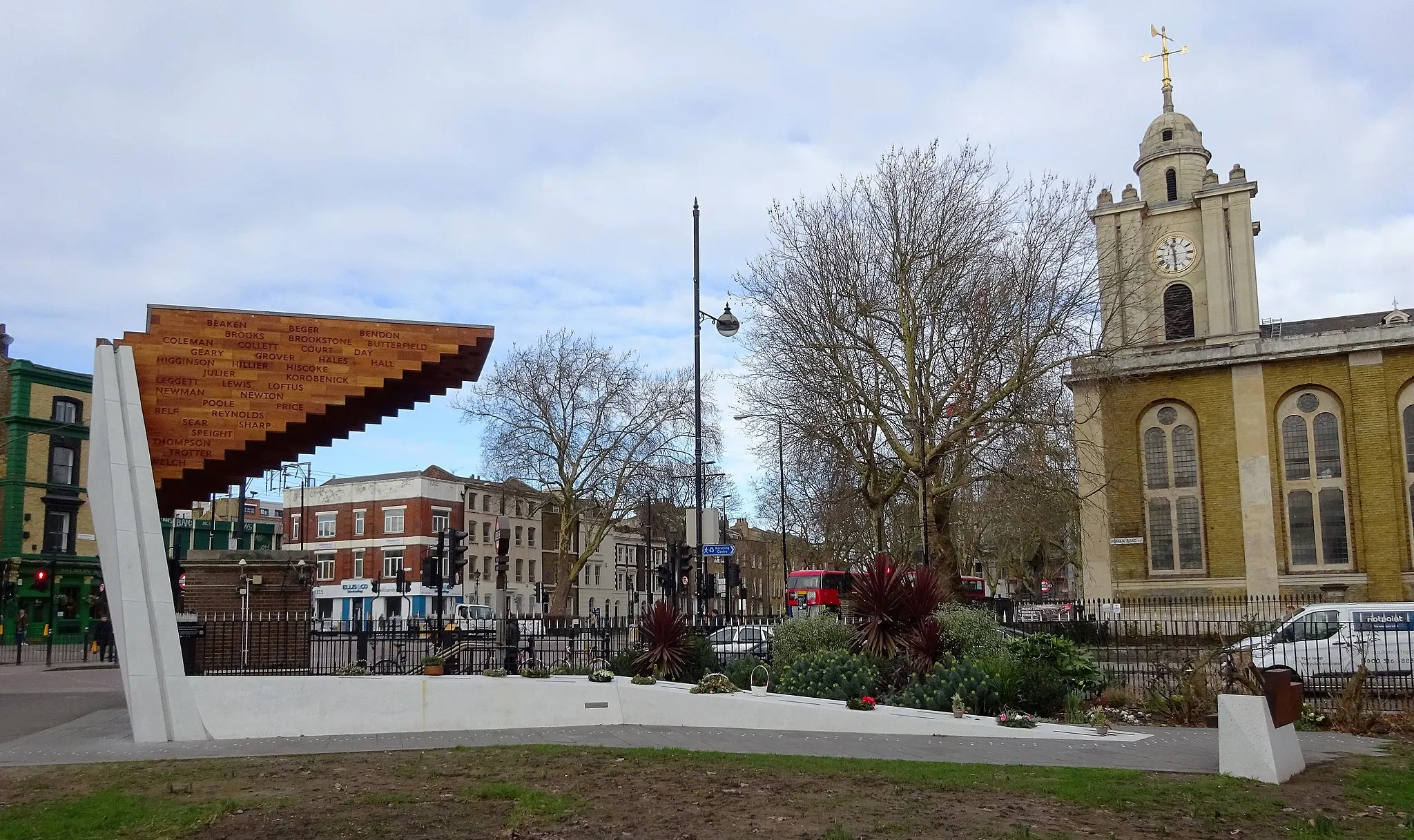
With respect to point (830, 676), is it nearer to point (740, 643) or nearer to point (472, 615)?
point (740, 643)

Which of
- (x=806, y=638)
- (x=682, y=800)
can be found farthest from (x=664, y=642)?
(x=682, y=800)

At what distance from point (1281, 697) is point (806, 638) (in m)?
7.56

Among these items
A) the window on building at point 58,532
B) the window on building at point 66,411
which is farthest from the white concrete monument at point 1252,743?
the window on building at point 66,411

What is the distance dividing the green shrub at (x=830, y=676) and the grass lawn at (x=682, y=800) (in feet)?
12.0

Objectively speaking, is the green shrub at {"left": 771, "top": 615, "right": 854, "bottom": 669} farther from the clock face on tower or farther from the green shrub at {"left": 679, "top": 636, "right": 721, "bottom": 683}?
the clock face on tower

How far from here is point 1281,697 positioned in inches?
388

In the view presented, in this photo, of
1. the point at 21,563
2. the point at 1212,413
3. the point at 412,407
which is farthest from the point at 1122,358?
the point at 21,563

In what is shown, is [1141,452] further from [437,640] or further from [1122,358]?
[437,640]

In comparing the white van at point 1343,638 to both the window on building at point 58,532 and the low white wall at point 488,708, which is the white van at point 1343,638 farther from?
the window on building at point 58,532

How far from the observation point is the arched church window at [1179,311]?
4641cm

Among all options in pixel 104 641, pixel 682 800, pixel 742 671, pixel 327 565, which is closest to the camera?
pixel 682 800

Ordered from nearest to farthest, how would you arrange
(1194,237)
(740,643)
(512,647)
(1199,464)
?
(512,647)
(740,643)
(1199,464)
(1194,237)

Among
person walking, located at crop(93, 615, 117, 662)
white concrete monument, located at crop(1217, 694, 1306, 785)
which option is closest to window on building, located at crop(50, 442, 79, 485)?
person walking, located at crop(93, 615, 117, 662)

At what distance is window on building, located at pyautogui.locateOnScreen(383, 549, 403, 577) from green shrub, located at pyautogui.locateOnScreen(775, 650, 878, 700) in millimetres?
55522
